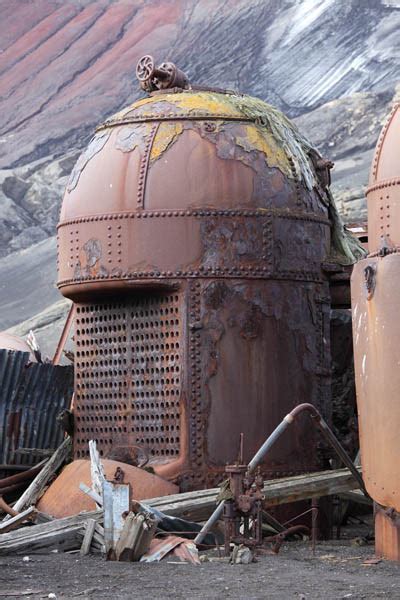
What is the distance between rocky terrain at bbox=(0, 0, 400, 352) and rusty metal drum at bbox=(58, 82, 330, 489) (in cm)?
2575

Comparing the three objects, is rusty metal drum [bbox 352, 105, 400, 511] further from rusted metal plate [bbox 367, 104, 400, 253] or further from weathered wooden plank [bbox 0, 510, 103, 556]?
weathered wooden plank [bbox 0, 510, 103, 556]

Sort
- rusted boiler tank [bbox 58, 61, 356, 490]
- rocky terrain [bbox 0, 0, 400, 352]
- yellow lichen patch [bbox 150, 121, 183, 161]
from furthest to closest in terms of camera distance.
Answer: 1. rocky terrain [bbox 0, 0, 400, 352]
2. yellow lichen patch [bbox 150, 121, 183, 161]
3. rusted boiler tank [bbox 58, 61, 356, 490]

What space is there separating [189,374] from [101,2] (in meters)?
51.0

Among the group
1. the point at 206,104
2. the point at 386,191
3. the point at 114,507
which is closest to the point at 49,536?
the point at 114,507

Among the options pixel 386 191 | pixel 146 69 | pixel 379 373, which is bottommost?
pixel 379 373

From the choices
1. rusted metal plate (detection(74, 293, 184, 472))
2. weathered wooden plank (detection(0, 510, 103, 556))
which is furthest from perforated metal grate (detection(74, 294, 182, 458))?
weathered wooden plank (detection(0, 510, 103, 556))

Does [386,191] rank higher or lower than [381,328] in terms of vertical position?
higher

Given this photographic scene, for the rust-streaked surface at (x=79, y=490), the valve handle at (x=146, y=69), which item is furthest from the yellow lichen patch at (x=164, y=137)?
the rust-streaked surface at (x=79, y=490)

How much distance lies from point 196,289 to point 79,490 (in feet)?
6.91

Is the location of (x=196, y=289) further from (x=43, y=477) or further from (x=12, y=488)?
(x=12, y=488)

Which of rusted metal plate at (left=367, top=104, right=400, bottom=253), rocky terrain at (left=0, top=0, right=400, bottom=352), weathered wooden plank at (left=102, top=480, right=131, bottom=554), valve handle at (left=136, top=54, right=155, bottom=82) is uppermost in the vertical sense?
rocky terrain at (left=0, top=0, right=400, bottom=352)

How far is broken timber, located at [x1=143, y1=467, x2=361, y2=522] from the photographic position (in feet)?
32.9

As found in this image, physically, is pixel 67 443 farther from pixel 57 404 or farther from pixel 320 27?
pixel 320 27

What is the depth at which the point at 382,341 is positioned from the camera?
900 cm
